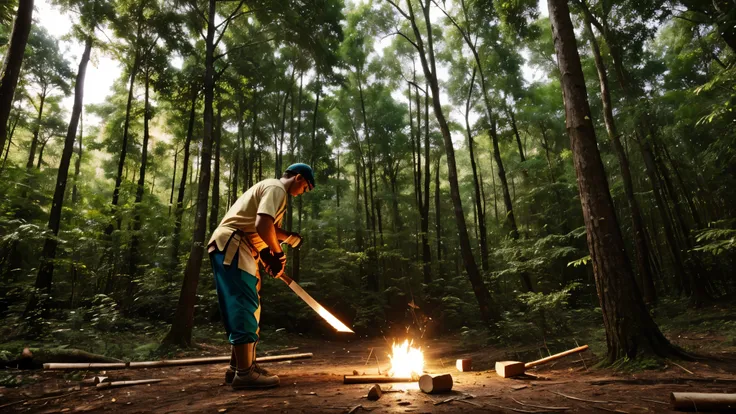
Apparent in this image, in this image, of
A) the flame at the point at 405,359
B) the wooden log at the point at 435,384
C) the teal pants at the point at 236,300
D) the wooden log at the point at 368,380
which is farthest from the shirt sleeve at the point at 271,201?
the flame at the point at 405,359

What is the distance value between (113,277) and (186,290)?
6980 mm

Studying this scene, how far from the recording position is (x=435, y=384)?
2.67m

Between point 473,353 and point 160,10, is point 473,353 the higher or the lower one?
the lower one

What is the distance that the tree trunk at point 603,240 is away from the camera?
3.74m

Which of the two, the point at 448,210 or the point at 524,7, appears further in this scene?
the point at 448,210

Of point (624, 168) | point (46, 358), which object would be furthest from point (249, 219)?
point (624, 168)

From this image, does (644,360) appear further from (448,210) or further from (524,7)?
(448,210)

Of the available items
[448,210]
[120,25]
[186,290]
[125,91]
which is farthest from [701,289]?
[125,91]

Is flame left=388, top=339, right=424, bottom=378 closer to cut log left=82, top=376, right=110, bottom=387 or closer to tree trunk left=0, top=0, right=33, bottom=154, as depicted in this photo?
cut log left=82, top=376, right=110, bottom=387

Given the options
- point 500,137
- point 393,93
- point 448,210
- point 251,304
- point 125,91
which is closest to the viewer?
point 251,304

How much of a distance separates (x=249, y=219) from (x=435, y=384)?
2.24 m

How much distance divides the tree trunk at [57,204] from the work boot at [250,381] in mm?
6167

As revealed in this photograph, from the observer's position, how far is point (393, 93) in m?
19.8

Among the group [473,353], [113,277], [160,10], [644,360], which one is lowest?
[473,353]
